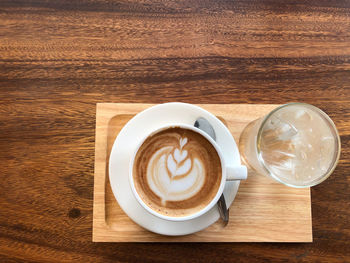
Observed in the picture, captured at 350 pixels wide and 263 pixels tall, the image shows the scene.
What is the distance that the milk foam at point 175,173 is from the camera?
2.52ft

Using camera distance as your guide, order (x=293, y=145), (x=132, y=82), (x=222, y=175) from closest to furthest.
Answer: (x=222, y=175), (x=293, y=145), (x=132, y=82)

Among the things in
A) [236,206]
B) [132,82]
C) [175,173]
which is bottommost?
[236,206]

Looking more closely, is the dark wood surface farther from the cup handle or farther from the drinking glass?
the cup handle

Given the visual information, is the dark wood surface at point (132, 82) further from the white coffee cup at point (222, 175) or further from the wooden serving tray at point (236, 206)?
the white coffee cup at point (222, 175)

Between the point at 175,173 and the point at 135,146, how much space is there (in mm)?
132

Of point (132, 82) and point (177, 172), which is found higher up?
point (132, 82)

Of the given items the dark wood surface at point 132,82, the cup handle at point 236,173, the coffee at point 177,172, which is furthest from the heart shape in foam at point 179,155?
the dark wood surface at point 132,82

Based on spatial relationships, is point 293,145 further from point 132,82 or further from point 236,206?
point 132,82

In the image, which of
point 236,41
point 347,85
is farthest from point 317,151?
point 236,41

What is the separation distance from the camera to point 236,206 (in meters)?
0.85

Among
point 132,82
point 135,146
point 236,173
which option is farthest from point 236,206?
point 132,82

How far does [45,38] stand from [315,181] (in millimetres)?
920

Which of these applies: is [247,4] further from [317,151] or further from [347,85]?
[317,151]

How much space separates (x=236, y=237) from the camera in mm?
855
